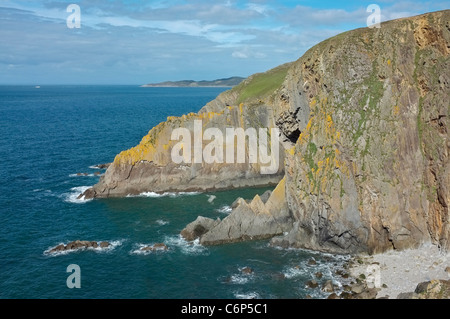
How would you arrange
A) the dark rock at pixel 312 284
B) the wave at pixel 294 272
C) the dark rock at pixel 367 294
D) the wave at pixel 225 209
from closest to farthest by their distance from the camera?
the dark rock at pixel 367 294 → the dark rock at pixel 312 284 → the wave at pixel 294 272 → the wave at pixel 225 209

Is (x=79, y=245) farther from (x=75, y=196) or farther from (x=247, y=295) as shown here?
(x=247, y=295)

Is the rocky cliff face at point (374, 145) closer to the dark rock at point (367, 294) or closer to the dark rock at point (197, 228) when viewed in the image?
the dark rock at point (197, 228)

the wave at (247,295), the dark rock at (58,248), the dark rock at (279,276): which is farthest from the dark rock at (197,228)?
the dark rock at (58,248)

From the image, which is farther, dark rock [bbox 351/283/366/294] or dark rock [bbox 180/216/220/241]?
dark rock [bbox 180/216/220/241]

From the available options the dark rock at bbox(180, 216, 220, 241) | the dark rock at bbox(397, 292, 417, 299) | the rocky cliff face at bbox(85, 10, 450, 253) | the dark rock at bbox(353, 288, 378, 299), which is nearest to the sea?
the dark rock at bbox(180, 216, 220, 241)

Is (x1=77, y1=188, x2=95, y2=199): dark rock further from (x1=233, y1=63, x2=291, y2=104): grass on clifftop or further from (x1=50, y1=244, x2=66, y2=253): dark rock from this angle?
(x1=233, y1=63, x2=291, y2=104): grass on clifftop

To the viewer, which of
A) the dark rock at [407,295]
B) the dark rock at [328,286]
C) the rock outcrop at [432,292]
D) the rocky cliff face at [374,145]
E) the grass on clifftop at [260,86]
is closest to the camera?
the rock outcrop at [432,292]
